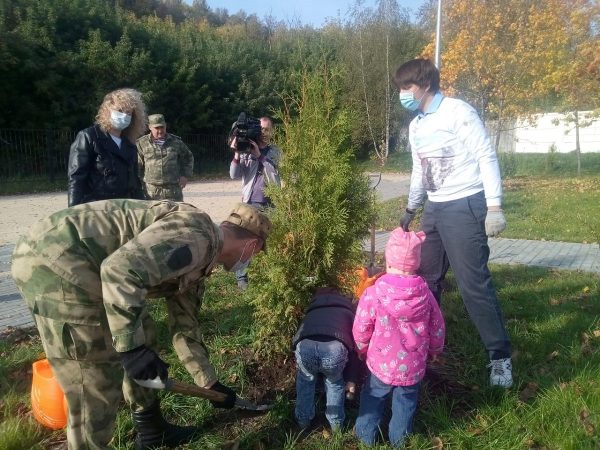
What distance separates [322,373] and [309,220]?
0.99 metres

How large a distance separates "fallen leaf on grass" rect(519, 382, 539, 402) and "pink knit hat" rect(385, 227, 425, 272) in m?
1.28

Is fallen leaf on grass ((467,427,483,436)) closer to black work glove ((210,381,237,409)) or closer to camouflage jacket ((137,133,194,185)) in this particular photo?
black work glove ((210,381,237,409))

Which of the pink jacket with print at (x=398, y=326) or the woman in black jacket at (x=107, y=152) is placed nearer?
the pink jacket with print at (x=398, y=326)

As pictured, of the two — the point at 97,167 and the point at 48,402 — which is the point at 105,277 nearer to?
the point at 48,402

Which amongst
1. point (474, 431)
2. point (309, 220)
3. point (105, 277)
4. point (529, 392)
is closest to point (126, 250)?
point (105, 277)

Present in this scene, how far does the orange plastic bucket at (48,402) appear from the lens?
2.77 meters

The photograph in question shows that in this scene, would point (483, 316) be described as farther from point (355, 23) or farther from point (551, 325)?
point (355, 23)

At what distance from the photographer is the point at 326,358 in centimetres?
272

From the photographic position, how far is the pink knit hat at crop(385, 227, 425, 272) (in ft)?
8.57

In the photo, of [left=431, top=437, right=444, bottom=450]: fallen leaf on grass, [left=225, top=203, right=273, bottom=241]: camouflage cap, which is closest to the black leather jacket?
[left=225, top=203, right=273, bottom=241]: camouflage cap

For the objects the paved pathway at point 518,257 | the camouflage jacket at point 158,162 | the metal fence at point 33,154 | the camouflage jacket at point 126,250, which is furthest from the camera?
the metal fence at point 33,154

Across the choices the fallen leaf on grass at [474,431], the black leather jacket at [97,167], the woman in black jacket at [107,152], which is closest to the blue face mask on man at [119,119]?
the woman in black jacket at [107,152]

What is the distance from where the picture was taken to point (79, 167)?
3.84 metres

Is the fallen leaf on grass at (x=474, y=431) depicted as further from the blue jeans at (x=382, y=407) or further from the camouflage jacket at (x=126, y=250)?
the camouflage jacket at (x=126, y=250)
